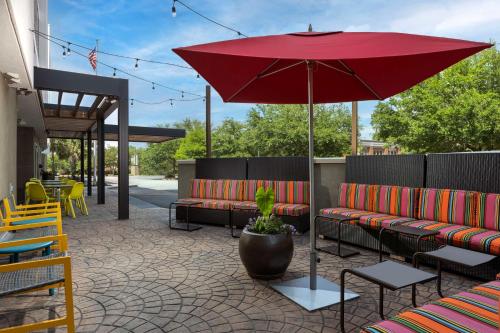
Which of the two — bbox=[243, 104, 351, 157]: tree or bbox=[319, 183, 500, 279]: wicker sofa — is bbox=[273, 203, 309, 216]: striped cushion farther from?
bbox=[243, 104, 351, 157]: tree

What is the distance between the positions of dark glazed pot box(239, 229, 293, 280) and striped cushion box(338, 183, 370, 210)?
2085 millimetres

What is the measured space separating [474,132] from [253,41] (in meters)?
23.0

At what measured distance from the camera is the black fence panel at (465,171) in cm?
395

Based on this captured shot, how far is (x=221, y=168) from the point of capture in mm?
7469

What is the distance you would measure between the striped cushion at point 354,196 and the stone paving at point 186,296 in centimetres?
79

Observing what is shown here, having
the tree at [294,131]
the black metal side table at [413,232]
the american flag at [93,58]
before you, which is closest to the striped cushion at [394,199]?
the black metal side table at [413,232]

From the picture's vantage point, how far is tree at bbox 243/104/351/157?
26594 millimetres

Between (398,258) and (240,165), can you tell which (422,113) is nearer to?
(240,165)

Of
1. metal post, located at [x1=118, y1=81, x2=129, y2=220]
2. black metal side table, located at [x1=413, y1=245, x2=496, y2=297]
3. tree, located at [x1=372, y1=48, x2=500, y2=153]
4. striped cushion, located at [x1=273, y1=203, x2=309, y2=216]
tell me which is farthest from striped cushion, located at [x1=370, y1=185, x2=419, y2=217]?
tree, located at [x1=372, y1=48, x2=500, y2=153]

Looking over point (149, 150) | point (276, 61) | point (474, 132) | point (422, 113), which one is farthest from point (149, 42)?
point (276, 61)

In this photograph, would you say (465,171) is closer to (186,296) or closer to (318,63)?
(318,63)

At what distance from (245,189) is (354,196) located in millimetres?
2327

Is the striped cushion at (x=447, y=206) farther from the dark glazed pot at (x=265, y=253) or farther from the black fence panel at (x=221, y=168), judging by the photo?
the black fence panel at (x=221, y=168)

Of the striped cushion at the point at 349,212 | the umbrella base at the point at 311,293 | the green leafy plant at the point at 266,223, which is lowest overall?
the umbrella base at the point at 311,293
